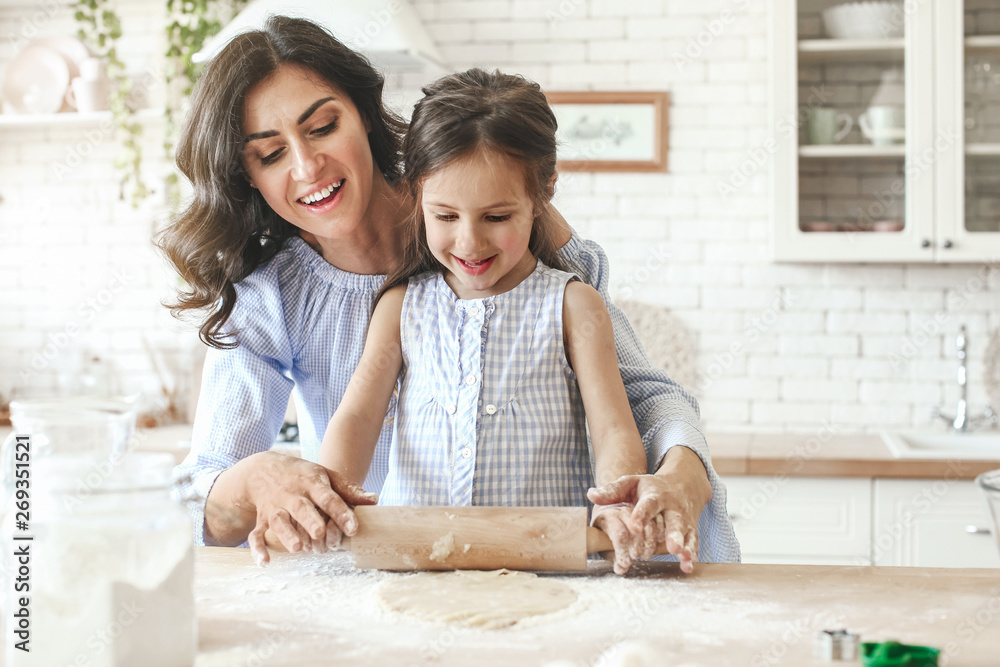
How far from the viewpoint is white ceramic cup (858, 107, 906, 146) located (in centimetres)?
261

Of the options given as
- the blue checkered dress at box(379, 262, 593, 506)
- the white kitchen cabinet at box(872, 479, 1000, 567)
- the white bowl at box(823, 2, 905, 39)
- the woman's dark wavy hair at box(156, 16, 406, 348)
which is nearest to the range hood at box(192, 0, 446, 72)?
the woman's dark wavy hair at box(156, 16, 406, 348)

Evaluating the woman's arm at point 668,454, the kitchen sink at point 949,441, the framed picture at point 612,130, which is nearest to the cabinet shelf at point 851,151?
the framed picture at point 612,130

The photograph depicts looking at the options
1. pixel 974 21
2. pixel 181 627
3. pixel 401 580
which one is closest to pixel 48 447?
pixel 181 627

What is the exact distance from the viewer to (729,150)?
288 centimetres

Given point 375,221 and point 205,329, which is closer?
point 205,329

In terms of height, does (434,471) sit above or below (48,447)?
below

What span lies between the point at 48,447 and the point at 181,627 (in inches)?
7.0

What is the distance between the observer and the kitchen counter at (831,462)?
2299mm

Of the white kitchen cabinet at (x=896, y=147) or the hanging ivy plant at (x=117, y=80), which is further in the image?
the hanging ivy plant at (x=117, y=80)

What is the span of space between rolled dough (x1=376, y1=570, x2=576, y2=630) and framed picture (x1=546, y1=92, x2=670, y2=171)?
7.06 feet

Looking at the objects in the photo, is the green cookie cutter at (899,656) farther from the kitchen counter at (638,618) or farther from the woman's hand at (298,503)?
the woman's hand at (298,503)

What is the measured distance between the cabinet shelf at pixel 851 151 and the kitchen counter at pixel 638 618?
6.43 ft

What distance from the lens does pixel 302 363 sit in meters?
1.41

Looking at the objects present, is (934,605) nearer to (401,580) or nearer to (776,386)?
(401,580)
